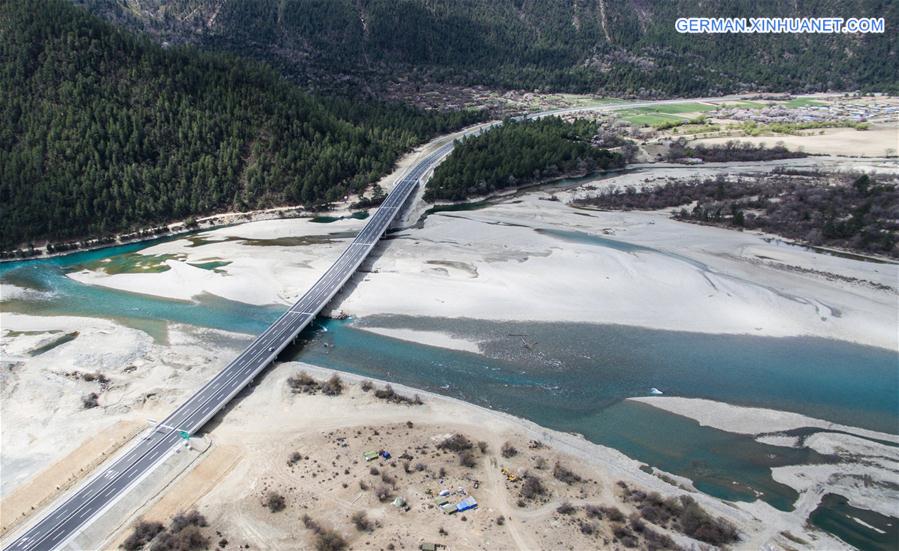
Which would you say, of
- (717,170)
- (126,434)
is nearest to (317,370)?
(126,434)

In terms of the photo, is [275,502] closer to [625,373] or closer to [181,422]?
[181,422]

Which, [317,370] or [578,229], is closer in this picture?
[317,370]

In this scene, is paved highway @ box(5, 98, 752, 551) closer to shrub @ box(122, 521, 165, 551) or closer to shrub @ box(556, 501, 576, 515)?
shrub @ box(122, 521, 165, 551)

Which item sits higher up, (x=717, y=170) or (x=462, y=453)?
(x=717, y=170)

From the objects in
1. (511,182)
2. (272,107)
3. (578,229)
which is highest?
(272,107)

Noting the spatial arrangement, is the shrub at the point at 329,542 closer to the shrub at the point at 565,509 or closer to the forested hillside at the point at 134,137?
the shrub at the point at 565,509

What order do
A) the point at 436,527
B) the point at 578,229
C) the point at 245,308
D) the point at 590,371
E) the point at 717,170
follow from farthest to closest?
the point at 717,170 < the point at 578,229 < the point at 245,308 < the point at 590,371 < the point at 436,527

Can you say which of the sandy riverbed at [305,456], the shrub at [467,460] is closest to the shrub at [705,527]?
the sandy riverbed at [305,456]

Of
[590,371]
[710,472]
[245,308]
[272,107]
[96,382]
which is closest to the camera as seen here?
[710,472]

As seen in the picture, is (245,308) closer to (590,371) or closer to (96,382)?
(96,382)
